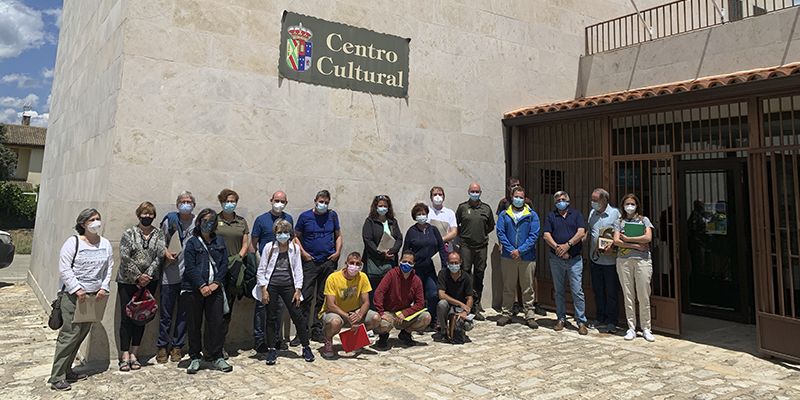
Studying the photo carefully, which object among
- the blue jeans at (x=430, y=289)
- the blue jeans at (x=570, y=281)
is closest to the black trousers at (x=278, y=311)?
the blue jeans at (x=430, y=289)

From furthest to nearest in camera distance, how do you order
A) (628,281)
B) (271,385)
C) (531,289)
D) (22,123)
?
(22,123), (531,289), (628,281), (271,385)

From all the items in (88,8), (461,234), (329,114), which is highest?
(88,8)

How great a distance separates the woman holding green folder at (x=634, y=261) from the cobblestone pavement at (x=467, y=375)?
348mm

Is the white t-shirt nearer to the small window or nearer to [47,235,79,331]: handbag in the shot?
[47,235,79,331]: handbag

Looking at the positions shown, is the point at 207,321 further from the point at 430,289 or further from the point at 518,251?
the point at 518,251

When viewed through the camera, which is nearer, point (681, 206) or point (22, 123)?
point (681, 206)

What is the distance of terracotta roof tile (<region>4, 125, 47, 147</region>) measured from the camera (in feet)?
117

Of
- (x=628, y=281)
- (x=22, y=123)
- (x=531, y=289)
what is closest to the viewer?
(x=628, y=281)

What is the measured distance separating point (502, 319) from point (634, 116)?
362 cm

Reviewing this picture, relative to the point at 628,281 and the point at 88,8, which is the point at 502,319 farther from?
the point at 88,8

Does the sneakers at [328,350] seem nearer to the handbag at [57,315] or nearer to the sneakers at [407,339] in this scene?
the sneakers at [407,339]

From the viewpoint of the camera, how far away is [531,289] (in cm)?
703

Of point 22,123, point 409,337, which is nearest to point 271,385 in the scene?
point 409,337

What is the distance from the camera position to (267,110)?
6.39 meters
